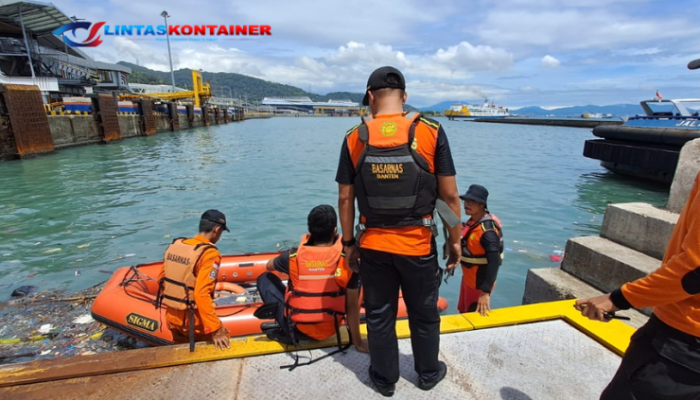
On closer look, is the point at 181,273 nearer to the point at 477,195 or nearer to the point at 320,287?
the point at 320,287

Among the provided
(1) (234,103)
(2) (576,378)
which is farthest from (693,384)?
(1) (234,103)

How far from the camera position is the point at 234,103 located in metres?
138

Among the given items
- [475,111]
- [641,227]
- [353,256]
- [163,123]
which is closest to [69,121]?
[163,123]

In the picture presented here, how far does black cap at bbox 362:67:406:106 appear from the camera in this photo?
201 centimetres

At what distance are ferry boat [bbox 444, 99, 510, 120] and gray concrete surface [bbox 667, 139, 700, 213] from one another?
119207 millimetres

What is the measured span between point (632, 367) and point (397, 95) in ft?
5.54

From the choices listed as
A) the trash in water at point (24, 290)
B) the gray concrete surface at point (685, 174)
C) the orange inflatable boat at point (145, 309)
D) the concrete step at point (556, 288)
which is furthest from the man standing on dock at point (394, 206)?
the trash in water at point (24, 290)

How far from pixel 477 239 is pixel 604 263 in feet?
5.09

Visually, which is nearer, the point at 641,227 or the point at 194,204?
the point at 641,227

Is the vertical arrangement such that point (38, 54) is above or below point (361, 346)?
above

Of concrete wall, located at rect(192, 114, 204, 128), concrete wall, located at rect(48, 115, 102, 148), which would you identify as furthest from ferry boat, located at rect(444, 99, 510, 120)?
concrete wall, located at rect(48, 115, 102, 148)

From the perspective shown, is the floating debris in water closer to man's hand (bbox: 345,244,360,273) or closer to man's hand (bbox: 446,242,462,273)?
man's hand (bbox: 345,244,360,273)

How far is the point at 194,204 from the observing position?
1205cm

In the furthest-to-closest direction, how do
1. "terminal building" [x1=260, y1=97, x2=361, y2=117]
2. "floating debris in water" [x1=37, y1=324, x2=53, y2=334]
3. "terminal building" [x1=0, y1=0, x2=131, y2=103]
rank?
"terminal building" [x1=260, y1=97, x2=361, y2=117] → "terminal building" [x1=0, y1=0, x2=131, y2=103] → "floating debris in water" [x1=37, y1=324, x2=53, y2=334]
